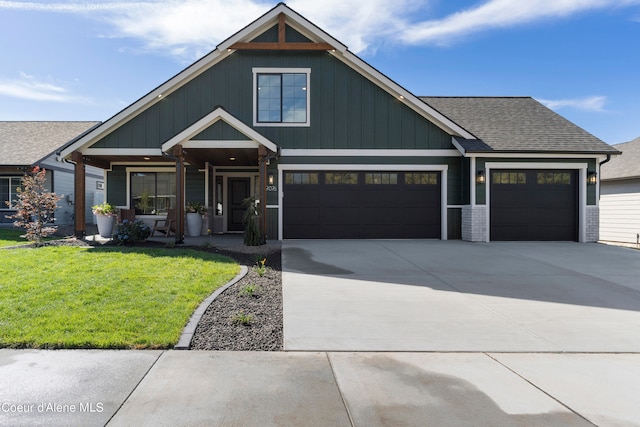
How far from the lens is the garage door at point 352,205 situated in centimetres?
1229

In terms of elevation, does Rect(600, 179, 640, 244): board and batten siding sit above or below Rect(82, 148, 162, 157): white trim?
below

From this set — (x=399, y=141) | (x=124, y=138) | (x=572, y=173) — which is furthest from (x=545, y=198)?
(x=124, y=138)

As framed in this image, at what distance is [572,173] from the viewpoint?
12.2m

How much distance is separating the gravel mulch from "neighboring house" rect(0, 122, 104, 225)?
42.5 ft

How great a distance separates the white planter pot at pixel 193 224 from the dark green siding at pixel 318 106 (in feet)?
9.37

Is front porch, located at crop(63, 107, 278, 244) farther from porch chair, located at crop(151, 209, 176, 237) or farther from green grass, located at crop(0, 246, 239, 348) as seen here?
green grass, located at crop(0, 246, 239, 348)

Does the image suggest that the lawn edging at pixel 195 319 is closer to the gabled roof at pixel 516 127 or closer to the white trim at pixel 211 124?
the white trim at pixel 211 124

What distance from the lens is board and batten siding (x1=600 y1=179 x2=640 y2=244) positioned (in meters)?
14.8

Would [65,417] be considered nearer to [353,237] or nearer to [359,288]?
[359,288]

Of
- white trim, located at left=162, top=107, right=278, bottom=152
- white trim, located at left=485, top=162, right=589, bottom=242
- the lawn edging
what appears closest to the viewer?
the lawn edging

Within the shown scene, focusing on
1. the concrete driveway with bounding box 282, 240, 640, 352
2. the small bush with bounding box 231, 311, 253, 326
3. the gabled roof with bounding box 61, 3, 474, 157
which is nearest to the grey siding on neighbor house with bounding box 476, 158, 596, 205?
the gabled roof with bounding box 61, 3, 474, 157

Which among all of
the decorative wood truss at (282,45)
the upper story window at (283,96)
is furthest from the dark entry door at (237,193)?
the decorative wood truss at (282,45)

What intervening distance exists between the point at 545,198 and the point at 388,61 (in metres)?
8.72

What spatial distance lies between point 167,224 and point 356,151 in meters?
7.15
